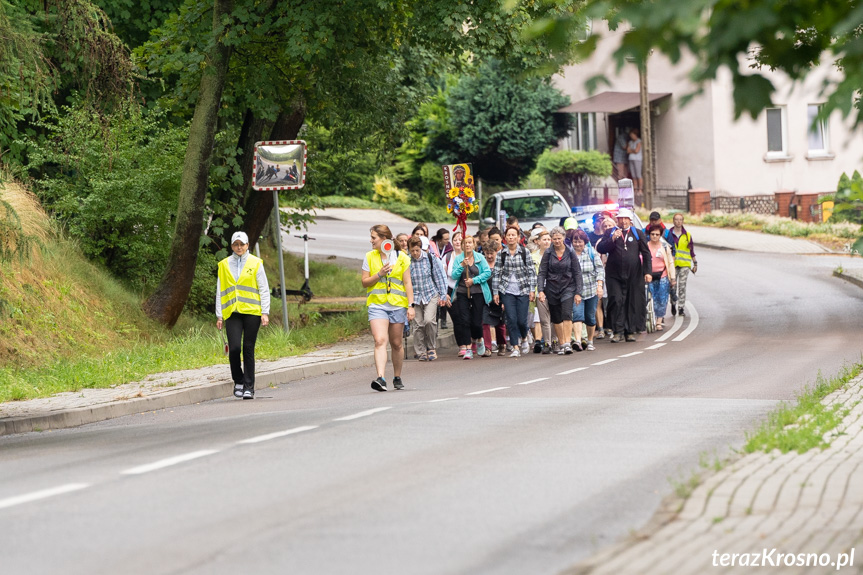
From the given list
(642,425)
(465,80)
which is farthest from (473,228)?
(642,425)

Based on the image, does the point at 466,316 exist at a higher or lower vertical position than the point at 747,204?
lower

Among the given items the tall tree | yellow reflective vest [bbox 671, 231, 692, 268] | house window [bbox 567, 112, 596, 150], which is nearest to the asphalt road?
the tall tree

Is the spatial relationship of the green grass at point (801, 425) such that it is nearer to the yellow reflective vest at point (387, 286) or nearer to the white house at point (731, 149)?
the yellow reflective vest at point (387, 286)

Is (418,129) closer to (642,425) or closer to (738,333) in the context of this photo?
(738,333)

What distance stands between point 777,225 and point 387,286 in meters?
30.0

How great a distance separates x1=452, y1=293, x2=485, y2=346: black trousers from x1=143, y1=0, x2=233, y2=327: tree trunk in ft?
14.5

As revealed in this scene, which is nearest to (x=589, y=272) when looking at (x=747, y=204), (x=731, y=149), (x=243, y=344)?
(x=243, y=344)

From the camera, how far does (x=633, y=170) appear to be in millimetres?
50812

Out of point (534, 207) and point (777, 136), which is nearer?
point (534, 207)

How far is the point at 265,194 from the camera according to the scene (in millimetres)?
22750

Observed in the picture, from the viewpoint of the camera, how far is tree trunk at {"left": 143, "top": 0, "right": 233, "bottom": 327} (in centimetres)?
1914

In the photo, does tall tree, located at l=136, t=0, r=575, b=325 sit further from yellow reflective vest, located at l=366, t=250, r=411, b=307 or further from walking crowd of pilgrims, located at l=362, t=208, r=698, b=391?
yellow reflective vest, located at l=366, t=250, r=411, b=307

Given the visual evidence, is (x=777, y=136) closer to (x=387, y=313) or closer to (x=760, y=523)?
(x=387, y=313)

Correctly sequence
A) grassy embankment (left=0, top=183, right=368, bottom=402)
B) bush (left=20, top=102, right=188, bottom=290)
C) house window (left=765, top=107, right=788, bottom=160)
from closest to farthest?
grassy embankment (left=0, top=183, right=368, bottom=402) → bush (left=20, top=102, right=188, bottom=290) → house window (left=765, top=107, right=788, bottom=160)
